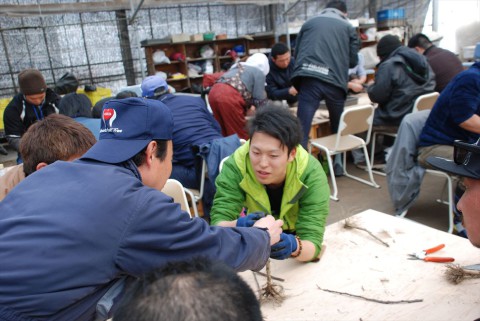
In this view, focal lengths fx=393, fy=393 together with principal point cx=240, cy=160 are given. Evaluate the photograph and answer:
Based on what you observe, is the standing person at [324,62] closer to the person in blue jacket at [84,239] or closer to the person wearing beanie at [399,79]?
the person wearing beanie at [399,79]

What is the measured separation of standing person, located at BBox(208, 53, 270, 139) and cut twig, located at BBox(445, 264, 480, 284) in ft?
8.39

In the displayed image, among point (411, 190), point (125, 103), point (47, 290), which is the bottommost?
point (411, 190)

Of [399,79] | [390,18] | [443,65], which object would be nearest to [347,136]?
[399,79]

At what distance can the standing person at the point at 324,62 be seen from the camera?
154 inches

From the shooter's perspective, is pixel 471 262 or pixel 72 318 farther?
pixel 471 262

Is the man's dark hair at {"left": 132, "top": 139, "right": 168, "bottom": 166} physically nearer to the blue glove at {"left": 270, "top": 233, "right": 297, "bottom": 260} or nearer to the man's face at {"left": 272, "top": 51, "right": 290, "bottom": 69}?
the blue glove at {"left": 270, "top": 233, "right": 297, "bottom": 260}

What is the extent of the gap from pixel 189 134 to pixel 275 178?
138 centimetres

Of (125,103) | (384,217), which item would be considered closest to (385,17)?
(384,217)

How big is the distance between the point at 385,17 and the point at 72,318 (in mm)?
10049

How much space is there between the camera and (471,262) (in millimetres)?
1411

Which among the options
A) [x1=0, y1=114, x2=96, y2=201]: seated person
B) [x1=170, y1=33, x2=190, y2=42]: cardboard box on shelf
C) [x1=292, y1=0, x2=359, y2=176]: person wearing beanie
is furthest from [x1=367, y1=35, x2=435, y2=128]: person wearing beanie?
[x1=170, y1=33, x2=190, y2=42]: cardboard box on shelf

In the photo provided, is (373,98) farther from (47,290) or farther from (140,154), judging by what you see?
(47,290)

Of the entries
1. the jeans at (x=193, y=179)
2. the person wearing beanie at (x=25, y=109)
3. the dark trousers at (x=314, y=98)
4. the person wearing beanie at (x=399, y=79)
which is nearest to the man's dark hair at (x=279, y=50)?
the dark trousers at (x=314, y=98)

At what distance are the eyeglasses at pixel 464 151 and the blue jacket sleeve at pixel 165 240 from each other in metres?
0.70
